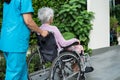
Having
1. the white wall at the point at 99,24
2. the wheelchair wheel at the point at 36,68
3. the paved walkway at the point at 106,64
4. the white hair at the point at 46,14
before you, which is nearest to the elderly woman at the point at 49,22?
the white hair at the point at 46,14

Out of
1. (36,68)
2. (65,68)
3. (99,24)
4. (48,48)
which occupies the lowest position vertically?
(36,68)

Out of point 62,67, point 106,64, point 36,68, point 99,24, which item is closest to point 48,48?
point 62,67

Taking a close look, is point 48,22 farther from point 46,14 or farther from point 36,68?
point 36,68

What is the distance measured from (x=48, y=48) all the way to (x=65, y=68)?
0.54m

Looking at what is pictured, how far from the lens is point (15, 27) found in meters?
4.61

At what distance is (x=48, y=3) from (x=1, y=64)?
231 centimetres

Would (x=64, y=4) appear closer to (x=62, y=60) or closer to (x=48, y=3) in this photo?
(x=48, y=3)

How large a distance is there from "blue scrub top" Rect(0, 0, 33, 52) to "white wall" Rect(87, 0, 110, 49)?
17.2 feet

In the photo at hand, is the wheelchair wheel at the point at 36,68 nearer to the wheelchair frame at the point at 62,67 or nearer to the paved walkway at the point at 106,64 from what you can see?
the wheelchair frame at the point at 62,67

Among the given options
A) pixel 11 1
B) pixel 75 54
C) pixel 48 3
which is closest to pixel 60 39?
pixel 75 54

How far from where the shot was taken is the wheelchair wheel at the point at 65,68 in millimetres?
5586

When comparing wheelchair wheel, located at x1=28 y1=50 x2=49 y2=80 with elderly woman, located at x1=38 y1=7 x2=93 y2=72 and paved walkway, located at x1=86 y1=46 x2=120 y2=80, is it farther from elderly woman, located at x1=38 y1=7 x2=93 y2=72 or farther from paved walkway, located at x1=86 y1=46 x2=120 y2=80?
paved walkway, located at x1=86 y1=46 x2=120 y2=80

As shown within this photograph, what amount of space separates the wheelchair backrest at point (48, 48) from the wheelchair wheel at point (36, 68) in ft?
0.55

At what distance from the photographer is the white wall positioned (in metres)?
9.87
